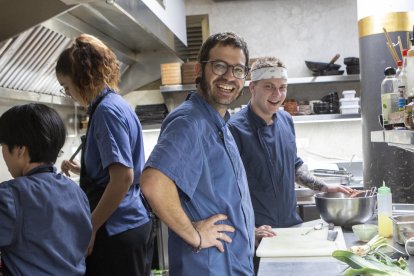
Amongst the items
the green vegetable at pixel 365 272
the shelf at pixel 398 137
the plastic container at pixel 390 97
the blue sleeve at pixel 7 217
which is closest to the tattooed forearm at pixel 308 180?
the shelf at pixel 398 137

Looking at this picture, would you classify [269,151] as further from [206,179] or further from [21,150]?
[21,150]

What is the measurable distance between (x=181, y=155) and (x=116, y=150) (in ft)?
1.58

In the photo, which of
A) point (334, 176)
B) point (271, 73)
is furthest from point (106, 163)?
point (334, 176)

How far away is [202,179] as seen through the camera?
5.38 feet

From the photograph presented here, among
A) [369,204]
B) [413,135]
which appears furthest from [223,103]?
[369,204]

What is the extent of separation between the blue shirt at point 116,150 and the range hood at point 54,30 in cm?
54

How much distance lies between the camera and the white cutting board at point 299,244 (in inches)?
76.9

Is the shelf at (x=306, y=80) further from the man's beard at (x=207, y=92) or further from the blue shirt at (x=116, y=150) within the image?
the man's beard at (x=207, y=92)

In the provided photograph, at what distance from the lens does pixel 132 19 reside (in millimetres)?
2818

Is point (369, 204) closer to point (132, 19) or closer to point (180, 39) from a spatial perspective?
point (132, 19)

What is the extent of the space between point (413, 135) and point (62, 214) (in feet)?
3.70

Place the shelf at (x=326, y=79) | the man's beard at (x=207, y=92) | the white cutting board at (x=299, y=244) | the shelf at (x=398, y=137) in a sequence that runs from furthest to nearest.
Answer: the shelf at (x=326, y=79), the white cutting board at (x=299, y=244), the man's beard at (x=207, y=92), the shelf at (x=398, y=137)

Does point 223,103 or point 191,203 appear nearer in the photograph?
point 191,203

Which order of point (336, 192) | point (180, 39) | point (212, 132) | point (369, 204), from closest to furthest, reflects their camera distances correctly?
point (212, 132), point (369, 204), point (336, 192), point (180, 39)
